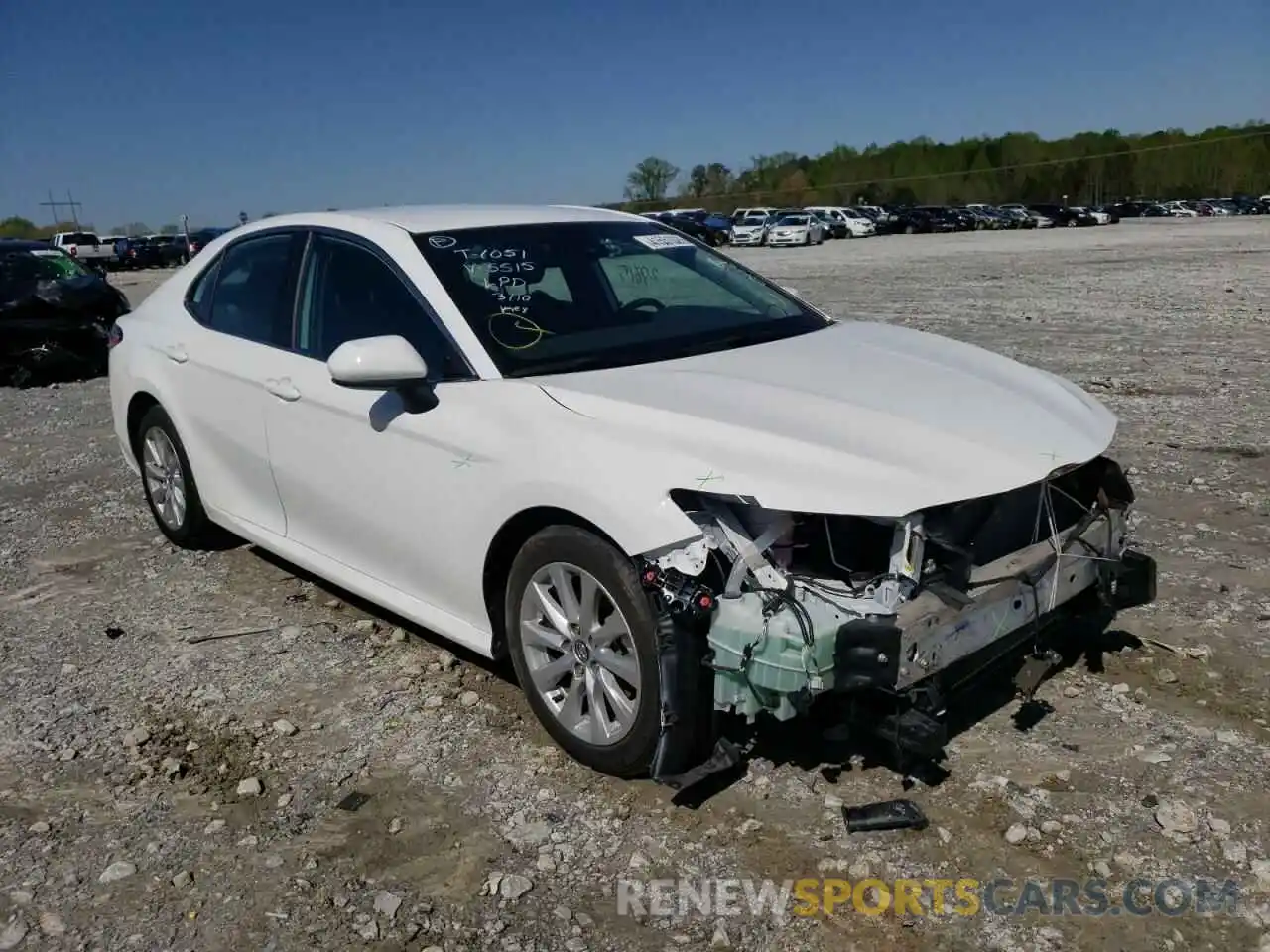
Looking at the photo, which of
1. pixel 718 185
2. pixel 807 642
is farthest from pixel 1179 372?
pixel 718 185

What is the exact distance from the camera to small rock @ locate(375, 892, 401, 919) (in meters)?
2.92

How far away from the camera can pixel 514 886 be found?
9.86 feet

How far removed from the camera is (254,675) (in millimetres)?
4410

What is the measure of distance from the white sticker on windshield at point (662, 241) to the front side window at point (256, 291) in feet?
4.94

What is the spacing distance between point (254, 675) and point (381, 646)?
0.51 m

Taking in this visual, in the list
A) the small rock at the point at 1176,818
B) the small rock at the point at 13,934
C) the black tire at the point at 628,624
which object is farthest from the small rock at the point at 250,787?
the small rock at the point at 1176,818

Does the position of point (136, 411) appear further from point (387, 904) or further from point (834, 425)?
point (834, 425)

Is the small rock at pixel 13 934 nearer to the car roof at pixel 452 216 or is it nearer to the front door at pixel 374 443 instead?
the front door at pixel 374 443

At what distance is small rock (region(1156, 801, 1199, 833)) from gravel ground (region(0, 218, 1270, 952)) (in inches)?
0.4

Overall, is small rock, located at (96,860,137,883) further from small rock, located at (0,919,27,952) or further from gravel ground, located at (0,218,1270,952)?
small rock, located at (0,919,27,952)

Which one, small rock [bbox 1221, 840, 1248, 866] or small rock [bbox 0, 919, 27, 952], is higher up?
small rock [bbox 1221, 840, 1248, 866]

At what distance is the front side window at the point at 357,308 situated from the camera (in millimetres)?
3893

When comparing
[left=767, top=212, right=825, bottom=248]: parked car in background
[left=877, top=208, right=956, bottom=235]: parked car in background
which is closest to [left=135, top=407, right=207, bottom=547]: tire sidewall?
[left=767, top=212, right=825, bottom=248]: parked car in background

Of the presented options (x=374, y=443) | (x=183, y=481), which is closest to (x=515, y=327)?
(x=374, y=443)
